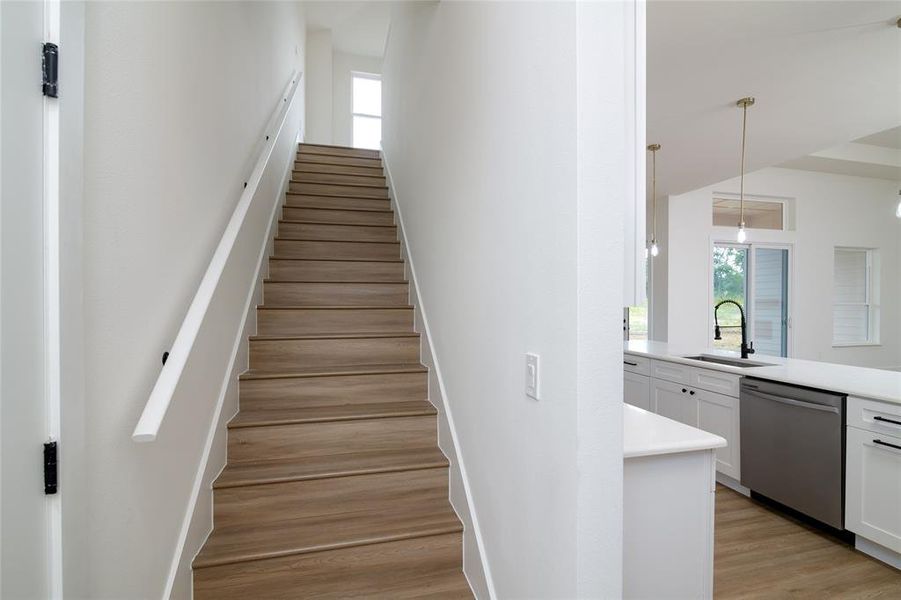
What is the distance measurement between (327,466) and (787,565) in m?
2.41

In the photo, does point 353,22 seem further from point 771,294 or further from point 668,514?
point 771,294

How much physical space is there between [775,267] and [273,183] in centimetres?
684

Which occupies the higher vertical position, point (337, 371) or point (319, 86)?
point (319, 86)

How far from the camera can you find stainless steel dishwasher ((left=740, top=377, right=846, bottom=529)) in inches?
91.4

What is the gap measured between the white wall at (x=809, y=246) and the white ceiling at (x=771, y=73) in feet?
5.97

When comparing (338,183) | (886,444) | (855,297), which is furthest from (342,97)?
(855,297)

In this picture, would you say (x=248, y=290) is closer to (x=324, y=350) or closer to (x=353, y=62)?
(x=324, y=350)

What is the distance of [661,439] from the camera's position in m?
1.30

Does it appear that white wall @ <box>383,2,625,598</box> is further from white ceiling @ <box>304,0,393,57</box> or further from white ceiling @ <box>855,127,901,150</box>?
white ceiling @ <box>855,127,901,150</box>

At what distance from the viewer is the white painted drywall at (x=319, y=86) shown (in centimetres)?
644

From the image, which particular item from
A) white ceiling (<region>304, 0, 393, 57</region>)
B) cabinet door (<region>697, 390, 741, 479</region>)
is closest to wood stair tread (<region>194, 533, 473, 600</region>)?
cabinet door (<region>697, 390, 741, 479</region>)

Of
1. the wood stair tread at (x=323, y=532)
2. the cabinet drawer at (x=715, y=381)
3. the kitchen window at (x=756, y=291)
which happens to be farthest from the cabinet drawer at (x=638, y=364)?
the kitchen window at (x=756, y=291)

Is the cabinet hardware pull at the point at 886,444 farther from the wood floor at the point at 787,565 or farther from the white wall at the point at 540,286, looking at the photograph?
the white wall at the point at 540,286

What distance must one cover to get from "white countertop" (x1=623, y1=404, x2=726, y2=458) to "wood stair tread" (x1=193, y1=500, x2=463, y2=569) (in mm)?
883
